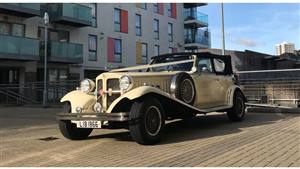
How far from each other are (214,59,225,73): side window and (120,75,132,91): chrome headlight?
4.17m

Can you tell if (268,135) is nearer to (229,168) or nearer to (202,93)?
(202,93)

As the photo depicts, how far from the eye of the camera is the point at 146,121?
24.3 feet

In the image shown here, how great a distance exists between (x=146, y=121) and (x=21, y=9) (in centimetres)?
1984

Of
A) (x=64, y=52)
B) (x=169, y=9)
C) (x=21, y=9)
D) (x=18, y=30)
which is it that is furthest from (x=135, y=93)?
(x=169, y=9)

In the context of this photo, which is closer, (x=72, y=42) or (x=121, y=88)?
(x=121, y=88)

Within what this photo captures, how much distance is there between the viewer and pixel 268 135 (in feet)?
27.5

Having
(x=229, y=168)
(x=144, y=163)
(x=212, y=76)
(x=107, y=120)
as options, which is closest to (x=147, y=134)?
(x=107, y=120)

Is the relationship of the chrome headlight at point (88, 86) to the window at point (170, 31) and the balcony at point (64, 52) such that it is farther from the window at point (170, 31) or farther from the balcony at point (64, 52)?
the window at point (170, 31)

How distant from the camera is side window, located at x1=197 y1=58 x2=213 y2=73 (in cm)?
1010

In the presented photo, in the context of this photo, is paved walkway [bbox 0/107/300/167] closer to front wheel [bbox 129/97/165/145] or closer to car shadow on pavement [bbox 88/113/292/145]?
car shadow on pavement [bbox 88/113/292/145]

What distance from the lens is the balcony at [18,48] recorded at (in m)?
23.7

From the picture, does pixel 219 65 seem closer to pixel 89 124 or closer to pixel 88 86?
pixel 88 86

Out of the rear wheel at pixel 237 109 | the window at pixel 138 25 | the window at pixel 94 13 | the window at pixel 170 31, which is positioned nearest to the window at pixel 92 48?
the window at pixel 94 13

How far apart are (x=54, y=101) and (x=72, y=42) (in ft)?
25.4
